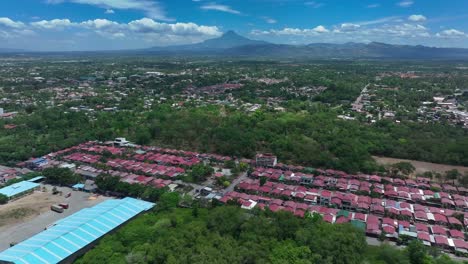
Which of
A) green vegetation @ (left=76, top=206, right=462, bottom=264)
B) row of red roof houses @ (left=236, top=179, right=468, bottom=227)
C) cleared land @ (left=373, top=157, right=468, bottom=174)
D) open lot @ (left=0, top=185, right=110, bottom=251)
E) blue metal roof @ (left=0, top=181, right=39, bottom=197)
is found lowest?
open lot @ (left=0, top=185, right=110, bottom=251)

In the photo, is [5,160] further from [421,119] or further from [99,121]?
[421,119]

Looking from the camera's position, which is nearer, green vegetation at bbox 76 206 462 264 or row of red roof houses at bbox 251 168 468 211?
green vegetation at bbox 76 206 462 264

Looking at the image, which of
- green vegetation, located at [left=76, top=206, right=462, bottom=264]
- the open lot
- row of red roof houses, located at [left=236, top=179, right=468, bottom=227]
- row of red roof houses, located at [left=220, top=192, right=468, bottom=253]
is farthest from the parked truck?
row of red roof houses, located at [left=236, top=179, right=468, bottom=227]

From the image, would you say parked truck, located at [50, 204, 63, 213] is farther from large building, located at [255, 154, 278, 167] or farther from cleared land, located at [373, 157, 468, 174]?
cleared land, located at [373, 157, 468, 174]

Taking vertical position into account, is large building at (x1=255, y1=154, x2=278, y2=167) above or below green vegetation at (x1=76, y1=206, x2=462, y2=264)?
below

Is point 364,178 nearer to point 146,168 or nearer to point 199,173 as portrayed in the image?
point 199,173

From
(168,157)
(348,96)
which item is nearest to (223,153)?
(168,157)

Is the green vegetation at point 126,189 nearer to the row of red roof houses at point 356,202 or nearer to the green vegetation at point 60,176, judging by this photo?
the green vegetation at point 60,176

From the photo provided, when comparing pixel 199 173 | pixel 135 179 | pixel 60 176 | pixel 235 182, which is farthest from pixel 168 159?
pixel 60 176
